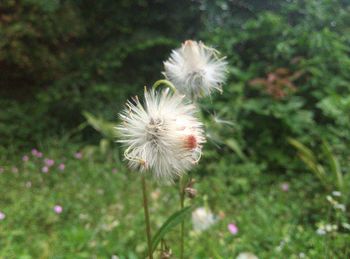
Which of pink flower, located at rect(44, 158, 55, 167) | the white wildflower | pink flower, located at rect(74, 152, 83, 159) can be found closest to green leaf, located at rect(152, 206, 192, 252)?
the white wildflower

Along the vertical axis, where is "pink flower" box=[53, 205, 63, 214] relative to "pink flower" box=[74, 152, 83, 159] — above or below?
above

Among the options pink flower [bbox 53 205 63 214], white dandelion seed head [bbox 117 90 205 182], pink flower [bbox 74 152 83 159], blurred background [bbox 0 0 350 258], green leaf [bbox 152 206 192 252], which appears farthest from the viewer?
pink flower [bbox 74 152 83 159]

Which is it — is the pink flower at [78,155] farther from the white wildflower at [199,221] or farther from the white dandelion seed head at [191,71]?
the white dandelion seed head at [191,71]

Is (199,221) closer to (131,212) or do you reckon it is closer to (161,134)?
(131,212)

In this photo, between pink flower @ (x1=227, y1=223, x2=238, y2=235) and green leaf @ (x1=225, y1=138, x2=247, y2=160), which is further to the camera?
green leaf @ (x1=225, y1=138, x2=247, y2=160)

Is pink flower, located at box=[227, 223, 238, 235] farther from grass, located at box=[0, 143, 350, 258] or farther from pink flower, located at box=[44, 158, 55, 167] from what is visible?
pink flower, located at box=[44, 158, 55, 167]

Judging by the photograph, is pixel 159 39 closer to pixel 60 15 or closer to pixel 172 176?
pixel 60 15

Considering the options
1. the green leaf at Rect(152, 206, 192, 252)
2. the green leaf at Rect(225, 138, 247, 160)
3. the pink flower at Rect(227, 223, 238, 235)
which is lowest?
the green leaf at Rect(225, 138, 247, 160)
